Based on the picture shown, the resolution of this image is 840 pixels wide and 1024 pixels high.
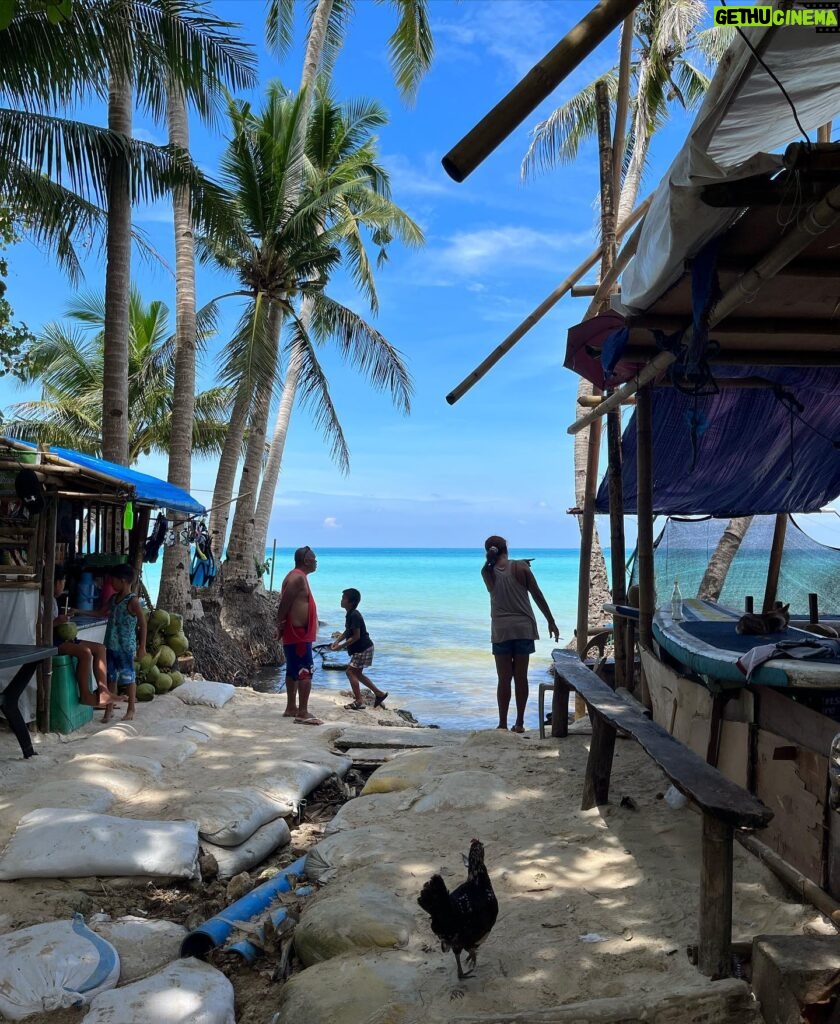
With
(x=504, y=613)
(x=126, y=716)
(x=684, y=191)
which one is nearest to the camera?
(x=684, y=191)

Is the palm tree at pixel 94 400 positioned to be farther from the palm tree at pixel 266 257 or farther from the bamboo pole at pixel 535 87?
the bamboo pole at pixel 535 87

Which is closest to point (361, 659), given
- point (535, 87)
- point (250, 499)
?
point (250, 499)

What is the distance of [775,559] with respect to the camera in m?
7.98

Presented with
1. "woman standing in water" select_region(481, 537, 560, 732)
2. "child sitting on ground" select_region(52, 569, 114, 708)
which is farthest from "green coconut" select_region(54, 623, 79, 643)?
"woman standing in water" select_region(481, 537, 560, 732)

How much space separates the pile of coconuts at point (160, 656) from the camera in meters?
9.00

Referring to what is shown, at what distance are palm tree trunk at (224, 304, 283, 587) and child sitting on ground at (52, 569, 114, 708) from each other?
734 centimetres

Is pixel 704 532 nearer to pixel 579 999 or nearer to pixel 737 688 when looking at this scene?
pixel 737 688

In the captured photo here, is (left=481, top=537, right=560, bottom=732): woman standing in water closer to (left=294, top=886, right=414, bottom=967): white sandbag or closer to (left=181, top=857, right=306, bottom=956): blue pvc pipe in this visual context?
(left=181, top=857, right=306, bottom=956): blue pvc pipe

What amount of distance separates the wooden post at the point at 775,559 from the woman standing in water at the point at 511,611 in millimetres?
2343

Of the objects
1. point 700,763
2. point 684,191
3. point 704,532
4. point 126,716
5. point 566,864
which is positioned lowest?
point 126,716

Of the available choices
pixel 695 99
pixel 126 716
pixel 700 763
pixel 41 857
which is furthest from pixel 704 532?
pixel 695 99

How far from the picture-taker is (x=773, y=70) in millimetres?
2529

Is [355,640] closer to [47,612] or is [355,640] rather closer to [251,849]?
[47,612]

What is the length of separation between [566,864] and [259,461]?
1279 cm
